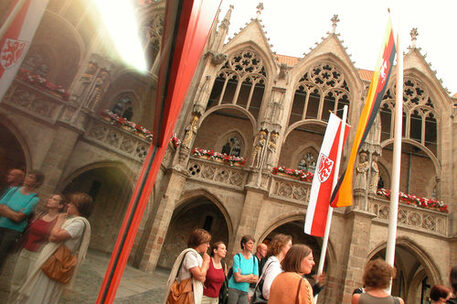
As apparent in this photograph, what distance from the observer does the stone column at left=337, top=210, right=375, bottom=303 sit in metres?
9.79

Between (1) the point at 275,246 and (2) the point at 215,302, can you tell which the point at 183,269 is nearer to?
(2) the point at 215,302

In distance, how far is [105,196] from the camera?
3.07 ft

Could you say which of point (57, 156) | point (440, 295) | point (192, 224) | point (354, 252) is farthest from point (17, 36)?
point (192, 224)

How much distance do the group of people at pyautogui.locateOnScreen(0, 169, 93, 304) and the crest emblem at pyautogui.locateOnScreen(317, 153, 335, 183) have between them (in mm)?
6292

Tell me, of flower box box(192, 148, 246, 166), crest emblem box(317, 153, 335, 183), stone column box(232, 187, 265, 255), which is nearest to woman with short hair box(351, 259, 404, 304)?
crest emblem box(317, 153, 335, 183)

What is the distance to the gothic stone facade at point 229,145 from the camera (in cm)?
49

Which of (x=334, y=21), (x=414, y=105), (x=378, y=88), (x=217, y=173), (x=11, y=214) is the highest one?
(x=334, y=21)

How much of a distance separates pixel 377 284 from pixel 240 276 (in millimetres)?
1703

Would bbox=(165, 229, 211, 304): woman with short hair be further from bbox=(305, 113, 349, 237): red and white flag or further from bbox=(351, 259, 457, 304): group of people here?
bbox=(305, 113, 349, 237): red and white flag

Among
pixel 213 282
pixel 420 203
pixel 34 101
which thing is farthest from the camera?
pixel 420 203

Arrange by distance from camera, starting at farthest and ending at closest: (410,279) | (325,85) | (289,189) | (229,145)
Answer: (229,145) → (325,85) → (410,279) → (289,189)

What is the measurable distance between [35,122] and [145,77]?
0.60 metres

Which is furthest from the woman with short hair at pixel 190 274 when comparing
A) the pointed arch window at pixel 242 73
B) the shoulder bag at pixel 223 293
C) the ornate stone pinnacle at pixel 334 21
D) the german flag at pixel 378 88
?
the ornate stone pinnacle at pixel 334 21

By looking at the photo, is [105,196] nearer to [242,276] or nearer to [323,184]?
[242,276]
